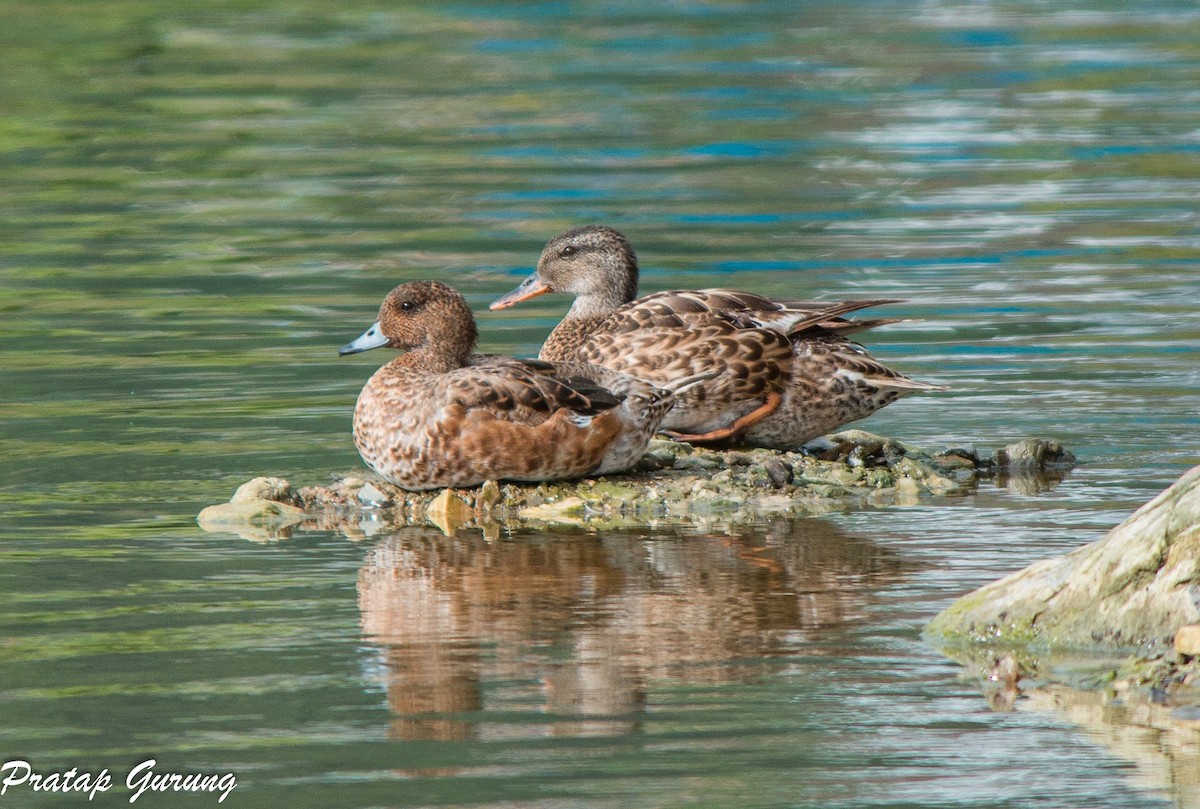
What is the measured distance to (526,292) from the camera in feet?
36.8

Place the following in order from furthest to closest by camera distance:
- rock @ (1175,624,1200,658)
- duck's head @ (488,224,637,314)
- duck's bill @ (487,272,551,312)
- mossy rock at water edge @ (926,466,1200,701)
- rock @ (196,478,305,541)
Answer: duck's bill @ (487,272,551,312) → duck's head @ (488,224,637,314) → rock @ (196,478,305,541) → mossy rock at water edge @ (926,466,1200,701) → rock @ (1175,624,1200,658)

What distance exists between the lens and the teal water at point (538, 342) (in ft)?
18.5

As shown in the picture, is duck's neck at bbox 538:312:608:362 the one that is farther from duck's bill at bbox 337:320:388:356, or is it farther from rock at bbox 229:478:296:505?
rock at bbox 229:478:296:505

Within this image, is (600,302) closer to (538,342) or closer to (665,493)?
(538,342)

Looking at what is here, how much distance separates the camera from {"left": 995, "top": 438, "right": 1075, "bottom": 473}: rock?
9414 mm

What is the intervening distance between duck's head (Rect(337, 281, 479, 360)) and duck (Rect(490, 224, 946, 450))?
818 millimetres

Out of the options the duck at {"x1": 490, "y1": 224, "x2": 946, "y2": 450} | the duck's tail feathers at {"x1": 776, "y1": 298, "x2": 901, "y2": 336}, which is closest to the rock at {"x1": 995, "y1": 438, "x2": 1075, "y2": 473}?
the duck at {"x1": 490, "y1": 224, "x2": 946, "y2": 450}

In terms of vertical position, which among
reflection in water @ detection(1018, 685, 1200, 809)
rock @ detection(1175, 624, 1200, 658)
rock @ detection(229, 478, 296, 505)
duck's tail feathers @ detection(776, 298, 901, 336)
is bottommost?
reflection in water @ detection(1018, 685, 1200, 809)

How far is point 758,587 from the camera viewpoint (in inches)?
290

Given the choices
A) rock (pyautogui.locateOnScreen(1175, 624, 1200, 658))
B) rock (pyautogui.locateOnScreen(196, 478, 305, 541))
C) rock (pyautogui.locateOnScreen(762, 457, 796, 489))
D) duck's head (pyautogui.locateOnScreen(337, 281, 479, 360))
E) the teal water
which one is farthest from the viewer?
duck's head (pyautogui.locateOnScreen(337, 281, 479, 360))

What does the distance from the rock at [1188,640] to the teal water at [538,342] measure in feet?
1.42

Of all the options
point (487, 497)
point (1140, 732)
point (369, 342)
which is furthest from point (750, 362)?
point (1140, 732)

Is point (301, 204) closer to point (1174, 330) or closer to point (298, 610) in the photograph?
point (1174, 330)

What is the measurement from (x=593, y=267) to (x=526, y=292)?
0.50m
